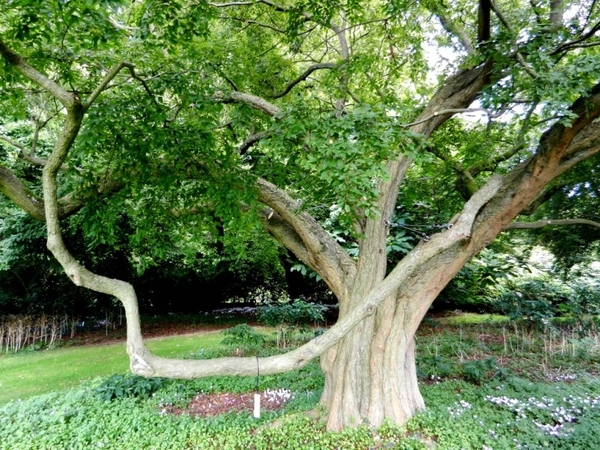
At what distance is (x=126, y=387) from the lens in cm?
493

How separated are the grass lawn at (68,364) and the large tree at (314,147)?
336cm

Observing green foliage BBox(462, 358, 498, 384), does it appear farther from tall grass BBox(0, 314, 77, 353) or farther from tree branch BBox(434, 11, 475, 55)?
tall grass BBox(0, 314, 77, 353)

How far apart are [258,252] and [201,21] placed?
768cm

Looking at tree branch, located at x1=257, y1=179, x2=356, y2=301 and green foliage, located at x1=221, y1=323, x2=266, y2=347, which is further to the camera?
green foliage, located at x1=221, y1=323, x2=266, y2=347

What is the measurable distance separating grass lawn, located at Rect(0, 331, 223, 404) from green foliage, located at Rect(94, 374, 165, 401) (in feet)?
5.19

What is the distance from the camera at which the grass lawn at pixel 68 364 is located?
19.4 ft

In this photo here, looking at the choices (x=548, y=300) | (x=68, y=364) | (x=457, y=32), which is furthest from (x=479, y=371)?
(x=68, y=364)

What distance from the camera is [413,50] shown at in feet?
18.3

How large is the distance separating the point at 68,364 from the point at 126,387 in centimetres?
332

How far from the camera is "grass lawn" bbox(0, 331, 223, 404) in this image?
5.92m

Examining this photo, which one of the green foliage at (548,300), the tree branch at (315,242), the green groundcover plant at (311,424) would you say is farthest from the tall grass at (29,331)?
the green foliage at (548,300)

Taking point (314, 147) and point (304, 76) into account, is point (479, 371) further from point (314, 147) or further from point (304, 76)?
point (304, 76)

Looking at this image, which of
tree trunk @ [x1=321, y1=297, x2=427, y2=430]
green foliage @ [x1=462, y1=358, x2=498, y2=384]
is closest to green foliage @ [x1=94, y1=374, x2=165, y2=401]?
tree trunk @ [x1=321, y1=297, x2=427, y2=430]

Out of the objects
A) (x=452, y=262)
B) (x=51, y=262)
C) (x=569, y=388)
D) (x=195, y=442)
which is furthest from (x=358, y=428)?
(x=51, y=262)
